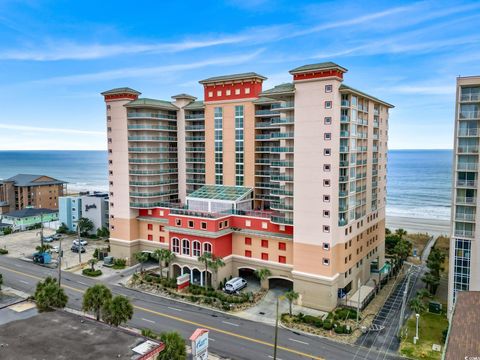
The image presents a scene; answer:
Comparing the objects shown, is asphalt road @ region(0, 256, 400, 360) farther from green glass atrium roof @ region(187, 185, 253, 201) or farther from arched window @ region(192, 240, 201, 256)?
green glass atrium roof @ region(187, 185, 253, 201)

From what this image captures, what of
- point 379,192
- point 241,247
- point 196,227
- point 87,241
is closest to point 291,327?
point 241,247

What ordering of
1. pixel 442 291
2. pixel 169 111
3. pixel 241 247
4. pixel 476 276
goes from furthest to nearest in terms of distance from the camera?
1. pixel 169 111
2. pixel 241 247
3. pixel 442 291
4. pixel 476 276

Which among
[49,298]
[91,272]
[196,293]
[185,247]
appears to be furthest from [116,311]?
[91,272]

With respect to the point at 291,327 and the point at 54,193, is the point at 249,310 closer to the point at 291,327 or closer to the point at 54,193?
the point at 291,327

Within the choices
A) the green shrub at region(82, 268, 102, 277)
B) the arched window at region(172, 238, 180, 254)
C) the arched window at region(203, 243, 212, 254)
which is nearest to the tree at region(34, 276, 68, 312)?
the arched window at region(172, 238, 180, 254)

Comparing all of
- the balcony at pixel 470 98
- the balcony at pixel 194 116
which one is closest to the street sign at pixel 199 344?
the balcony at pixel 470 98

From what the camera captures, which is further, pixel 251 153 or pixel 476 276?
pixel 251 153

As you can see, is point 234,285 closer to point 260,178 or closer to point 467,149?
point 260,178
